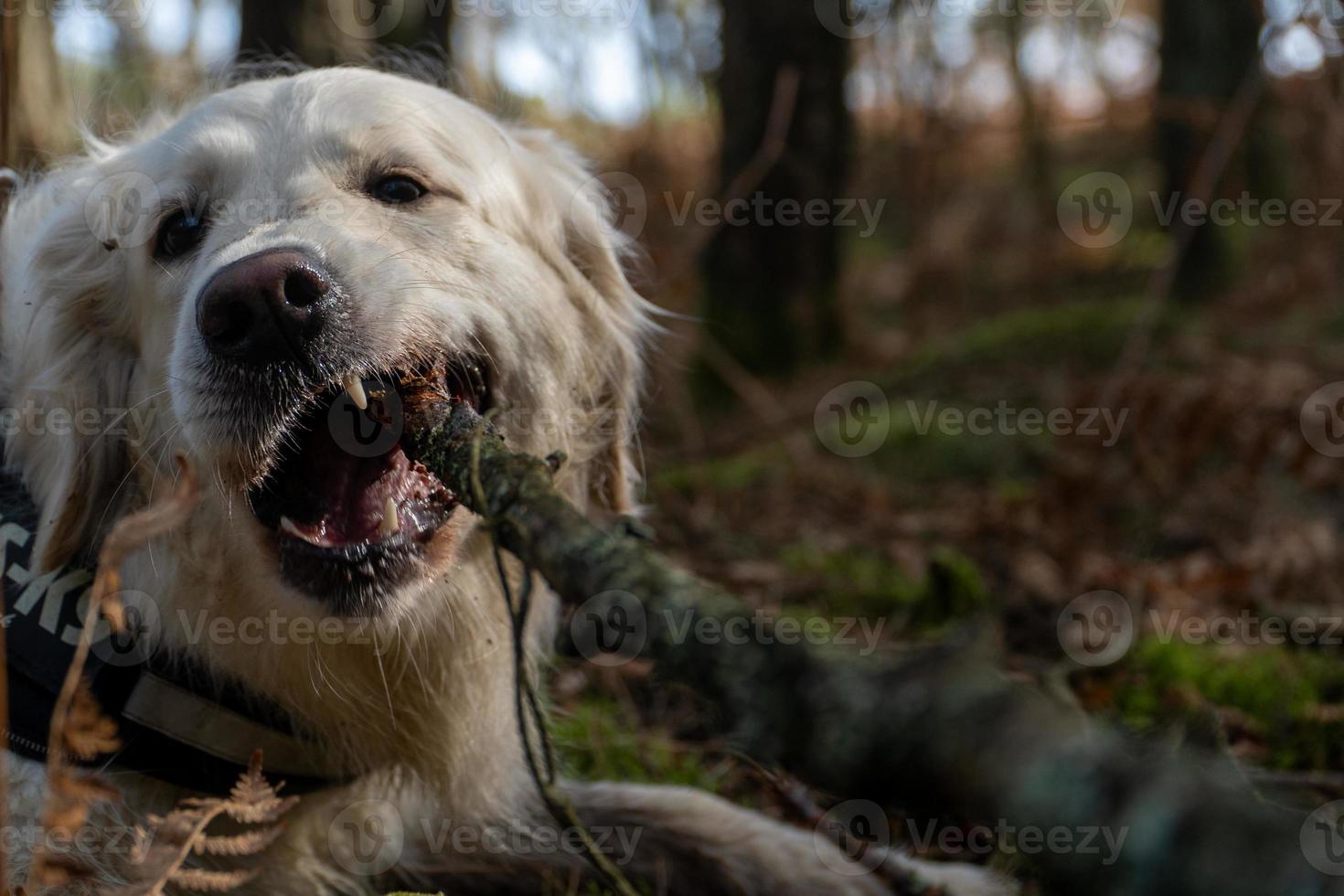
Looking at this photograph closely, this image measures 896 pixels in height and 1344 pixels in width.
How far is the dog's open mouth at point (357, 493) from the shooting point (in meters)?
2.27

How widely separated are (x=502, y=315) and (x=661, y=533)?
277 centimetres

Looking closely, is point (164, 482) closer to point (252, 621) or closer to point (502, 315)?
point (252, 621)

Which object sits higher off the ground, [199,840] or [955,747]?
[955,747]

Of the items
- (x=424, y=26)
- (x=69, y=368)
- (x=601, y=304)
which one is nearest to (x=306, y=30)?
(x=424, y=26)

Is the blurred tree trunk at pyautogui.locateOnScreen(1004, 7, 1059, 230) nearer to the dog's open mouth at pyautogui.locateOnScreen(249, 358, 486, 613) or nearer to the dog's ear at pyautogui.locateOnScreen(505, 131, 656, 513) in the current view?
the dog's ear at pyautogui.locateOnScreen(505, 131, 656, 513)

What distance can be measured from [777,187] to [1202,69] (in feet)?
14.0

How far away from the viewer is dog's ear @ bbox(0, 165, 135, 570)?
2.57 m


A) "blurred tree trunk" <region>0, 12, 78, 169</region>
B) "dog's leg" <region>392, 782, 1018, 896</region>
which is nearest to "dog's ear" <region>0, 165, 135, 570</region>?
"dog's leg" <region>392, 782, 1018, 896</region>

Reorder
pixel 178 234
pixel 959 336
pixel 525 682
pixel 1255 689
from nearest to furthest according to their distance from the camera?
pixel 525 682
pixel 178 234
pixel 1255 689
pixel 959 336

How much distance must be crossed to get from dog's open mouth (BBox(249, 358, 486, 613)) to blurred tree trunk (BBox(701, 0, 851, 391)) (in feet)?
17.2

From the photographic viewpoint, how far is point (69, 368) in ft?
8.86

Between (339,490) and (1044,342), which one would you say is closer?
(339,490)

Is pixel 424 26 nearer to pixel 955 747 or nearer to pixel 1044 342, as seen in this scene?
pixel 1044 342

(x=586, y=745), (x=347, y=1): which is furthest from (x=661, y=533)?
(x=347, y=1)
